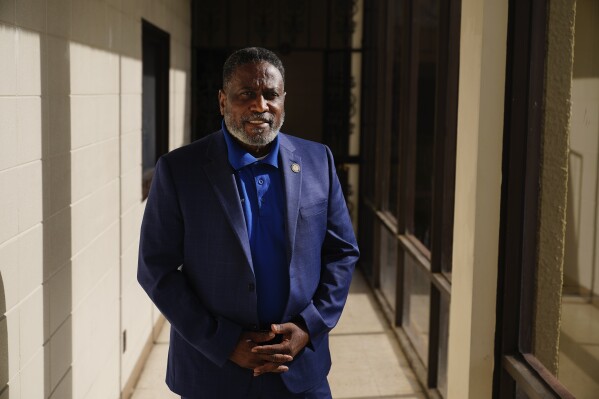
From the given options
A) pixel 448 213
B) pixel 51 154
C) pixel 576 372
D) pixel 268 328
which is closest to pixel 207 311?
pixel 268 328

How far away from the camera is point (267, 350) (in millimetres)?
1904

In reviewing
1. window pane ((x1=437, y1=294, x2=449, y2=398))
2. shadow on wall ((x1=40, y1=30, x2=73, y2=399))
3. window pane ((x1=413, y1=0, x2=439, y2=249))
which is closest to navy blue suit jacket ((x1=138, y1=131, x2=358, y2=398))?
shadow on wall ((x1=40, y1=30, x2=73, y2=399))

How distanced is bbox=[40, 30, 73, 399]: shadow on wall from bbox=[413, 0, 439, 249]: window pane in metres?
2.24

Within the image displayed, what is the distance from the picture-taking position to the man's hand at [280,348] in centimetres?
191

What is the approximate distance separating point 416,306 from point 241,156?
2764 millimetres

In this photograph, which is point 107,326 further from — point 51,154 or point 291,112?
point 291,112

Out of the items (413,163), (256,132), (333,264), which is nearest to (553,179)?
(333,264)

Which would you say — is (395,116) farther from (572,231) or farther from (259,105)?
(259,105)

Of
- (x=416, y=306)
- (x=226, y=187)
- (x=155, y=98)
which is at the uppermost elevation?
(x=155, y=98)

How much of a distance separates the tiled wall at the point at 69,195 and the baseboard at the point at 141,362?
7 cm

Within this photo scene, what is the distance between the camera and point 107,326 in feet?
10.9

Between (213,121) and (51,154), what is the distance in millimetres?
4482

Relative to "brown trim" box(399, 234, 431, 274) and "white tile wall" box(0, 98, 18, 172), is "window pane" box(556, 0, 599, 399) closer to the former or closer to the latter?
"white tile wall" box(0, 98, 18, 172)

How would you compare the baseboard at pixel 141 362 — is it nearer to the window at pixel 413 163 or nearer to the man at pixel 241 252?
the window at pixel 413 163
